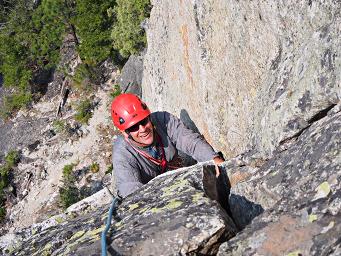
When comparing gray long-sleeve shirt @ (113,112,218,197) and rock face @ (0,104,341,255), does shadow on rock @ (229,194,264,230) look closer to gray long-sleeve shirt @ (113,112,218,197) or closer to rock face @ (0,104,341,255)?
rock face @ (0,104,341,255)

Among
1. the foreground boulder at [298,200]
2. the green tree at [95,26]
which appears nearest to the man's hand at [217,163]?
the foreground boulder at [298,200]

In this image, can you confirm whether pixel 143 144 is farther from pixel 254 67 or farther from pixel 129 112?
pixel 254 67

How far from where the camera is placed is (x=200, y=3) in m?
9.00

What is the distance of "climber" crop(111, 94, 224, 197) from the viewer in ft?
25.3

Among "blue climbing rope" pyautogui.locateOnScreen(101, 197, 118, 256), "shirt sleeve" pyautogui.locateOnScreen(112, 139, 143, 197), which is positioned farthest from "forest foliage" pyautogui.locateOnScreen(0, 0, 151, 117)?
"blue climbing rope" pyautogui.locateOnScreen(101, 197, 118, 256)

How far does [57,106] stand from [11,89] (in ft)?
20.3

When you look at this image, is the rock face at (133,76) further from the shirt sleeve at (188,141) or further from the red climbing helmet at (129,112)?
the red climbing helmet at (129,112)

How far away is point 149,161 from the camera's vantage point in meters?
8.17

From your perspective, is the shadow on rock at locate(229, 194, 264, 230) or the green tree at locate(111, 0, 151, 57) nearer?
the shadow on rock at locate(229, 194, 264, 230)

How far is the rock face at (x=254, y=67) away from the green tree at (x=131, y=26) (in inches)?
356

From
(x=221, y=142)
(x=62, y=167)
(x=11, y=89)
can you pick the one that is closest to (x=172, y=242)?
(x=221, y=142)

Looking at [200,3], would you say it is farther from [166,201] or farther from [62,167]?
[62,167]

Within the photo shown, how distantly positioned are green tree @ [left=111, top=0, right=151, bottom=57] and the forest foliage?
0.07m

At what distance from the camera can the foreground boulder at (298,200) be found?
3770 millimetres
